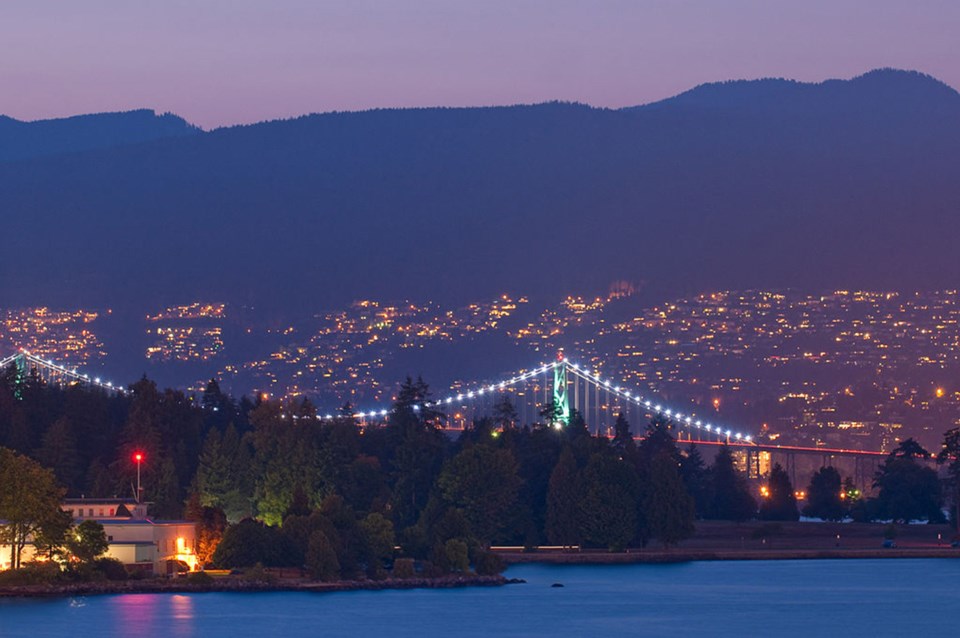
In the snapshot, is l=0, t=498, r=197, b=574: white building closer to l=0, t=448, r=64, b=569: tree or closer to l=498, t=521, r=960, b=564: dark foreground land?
l=0, t=448, r=64, b=569: tree


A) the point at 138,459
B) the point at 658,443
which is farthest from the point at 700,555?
the point at 138,459

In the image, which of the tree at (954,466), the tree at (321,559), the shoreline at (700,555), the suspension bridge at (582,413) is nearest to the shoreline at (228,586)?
the tree at (321,559)

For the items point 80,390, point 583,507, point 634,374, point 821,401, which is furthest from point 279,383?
point 583,507

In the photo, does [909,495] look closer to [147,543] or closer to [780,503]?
[780,503]

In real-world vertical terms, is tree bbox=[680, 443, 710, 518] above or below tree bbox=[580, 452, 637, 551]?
above

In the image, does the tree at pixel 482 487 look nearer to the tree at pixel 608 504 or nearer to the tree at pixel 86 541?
the tree at pixel 608 504

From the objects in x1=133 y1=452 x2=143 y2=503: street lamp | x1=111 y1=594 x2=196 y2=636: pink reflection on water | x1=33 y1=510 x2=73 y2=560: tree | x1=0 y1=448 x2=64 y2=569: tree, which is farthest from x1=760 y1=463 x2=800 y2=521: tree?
x1=33 y1=510 x2=73 y2=560: tree
